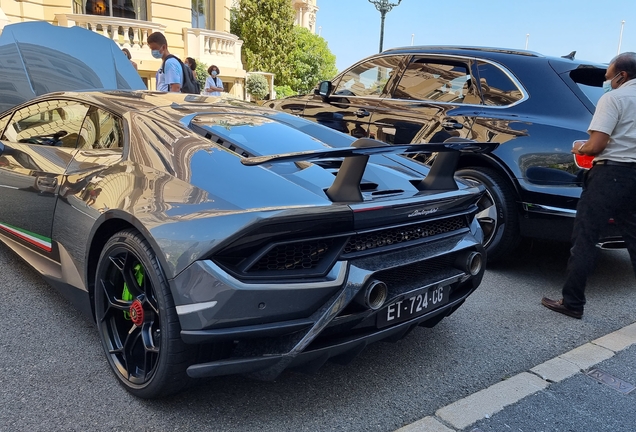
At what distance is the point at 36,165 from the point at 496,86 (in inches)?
142

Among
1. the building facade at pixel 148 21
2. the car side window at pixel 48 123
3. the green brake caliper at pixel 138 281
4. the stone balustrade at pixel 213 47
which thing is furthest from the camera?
the stone balustrade at pixel 213 47

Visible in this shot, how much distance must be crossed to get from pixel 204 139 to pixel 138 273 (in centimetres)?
71

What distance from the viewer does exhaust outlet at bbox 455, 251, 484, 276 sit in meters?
2.79

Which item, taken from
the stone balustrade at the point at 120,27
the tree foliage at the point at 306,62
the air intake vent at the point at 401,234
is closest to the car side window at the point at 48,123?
the air intake vent at the point at 401,234

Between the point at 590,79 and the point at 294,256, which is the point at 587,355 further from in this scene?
the point at 590,79

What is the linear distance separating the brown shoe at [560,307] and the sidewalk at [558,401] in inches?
20.7

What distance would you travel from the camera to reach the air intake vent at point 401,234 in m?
2.35

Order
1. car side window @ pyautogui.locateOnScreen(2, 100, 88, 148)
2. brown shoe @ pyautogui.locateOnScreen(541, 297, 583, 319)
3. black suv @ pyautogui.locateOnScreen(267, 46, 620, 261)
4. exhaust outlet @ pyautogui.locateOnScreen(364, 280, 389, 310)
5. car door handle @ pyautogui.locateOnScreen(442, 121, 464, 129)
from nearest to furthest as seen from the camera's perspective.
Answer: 1. exhaust outlet @ pyautogui.locateOnScreen(364, 280, 389, 310)
2. car side window @ pyautogui.locateOnScreen(2, 100, 88, 148)
3. brown shoe @ pyautogui.locateOnScreen(541, 297, 583, 319)
4. black suv @ pyautogui.locateOnScreen(267, 46, 620, 261)
5. car door handle @ pyautogui.locateOnScreen(442, 121, 464, 129)

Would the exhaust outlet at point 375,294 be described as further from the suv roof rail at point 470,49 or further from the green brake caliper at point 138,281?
the suv roof rail at point 470,49

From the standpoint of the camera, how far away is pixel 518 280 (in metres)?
4.43

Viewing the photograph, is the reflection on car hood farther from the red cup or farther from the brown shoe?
the brown shoe

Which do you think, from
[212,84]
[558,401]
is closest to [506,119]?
[558,401]

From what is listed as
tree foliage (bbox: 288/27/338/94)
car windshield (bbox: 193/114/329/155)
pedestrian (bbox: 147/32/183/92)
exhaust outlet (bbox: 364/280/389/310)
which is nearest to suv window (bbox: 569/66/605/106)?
car windshield (bbox: 193/114/329/155)

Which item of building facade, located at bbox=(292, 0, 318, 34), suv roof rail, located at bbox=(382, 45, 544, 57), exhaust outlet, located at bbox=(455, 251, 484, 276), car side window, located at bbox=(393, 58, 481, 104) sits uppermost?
building facade, located at bbox=(292, 0, 318, 34)
